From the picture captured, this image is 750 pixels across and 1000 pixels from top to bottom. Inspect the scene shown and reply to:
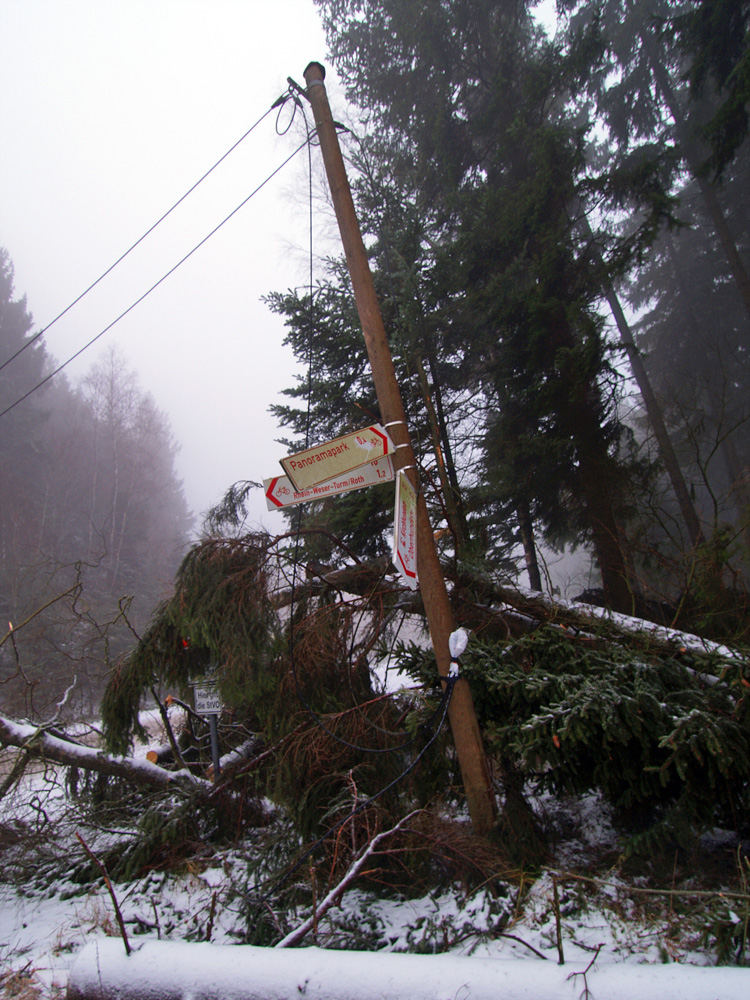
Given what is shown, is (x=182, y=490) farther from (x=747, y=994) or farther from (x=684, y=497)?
(x=747, y=994)

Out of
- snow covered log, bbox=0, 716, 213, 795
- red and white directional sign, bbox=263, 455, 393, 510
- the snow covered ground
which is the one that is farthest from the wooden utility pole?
snow covered log, bbox=0, 716, 213, 795

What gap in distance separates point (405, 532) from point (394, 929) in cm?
285

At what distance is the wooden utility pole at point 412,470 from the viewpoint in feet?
13.1

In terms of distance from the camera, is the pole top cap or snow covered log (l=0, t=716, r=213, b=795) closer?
the pole top cap

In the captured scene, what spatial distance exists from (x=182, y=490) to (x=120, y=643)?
2202 cm

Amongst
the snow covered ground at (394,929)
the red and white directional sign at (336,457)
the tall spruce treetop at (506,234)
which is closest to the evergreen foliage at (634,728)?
the snow covered ground at (394,929)

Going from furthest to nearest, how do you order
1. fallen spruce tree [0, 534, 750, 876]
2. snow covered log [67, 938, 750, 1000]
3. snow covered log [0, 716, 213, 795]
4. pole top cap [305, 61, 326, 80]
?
snow covered log [0, 716, 213, 795] → pole top cap [305, 61, 326, 80] → fallen spruce tree [0, 534, 750, 876] → snow covered log [67, 938, 750, 1000]

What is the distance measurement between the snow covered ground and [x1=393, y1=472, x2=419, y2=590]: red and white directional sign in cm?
176

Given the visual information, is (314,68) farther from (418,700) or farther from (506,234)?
(418,700)

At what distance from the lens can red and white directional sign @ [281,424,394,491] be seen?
3912 mm

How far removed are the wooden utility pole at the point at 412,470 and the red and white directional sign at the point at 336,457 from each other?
0.75 ft

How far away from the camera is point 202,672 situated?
18.6ft

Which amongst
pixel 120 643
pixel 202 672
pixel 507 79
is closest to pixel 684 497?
pixel 507 79

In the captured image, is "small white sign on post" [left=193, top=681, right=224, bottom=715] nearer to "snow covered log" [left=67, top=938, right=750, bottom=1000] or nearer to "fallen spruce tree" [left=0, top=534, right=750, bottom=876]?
"fallen spruce tree" [left=0, top=534, right=750, bottom=876]
